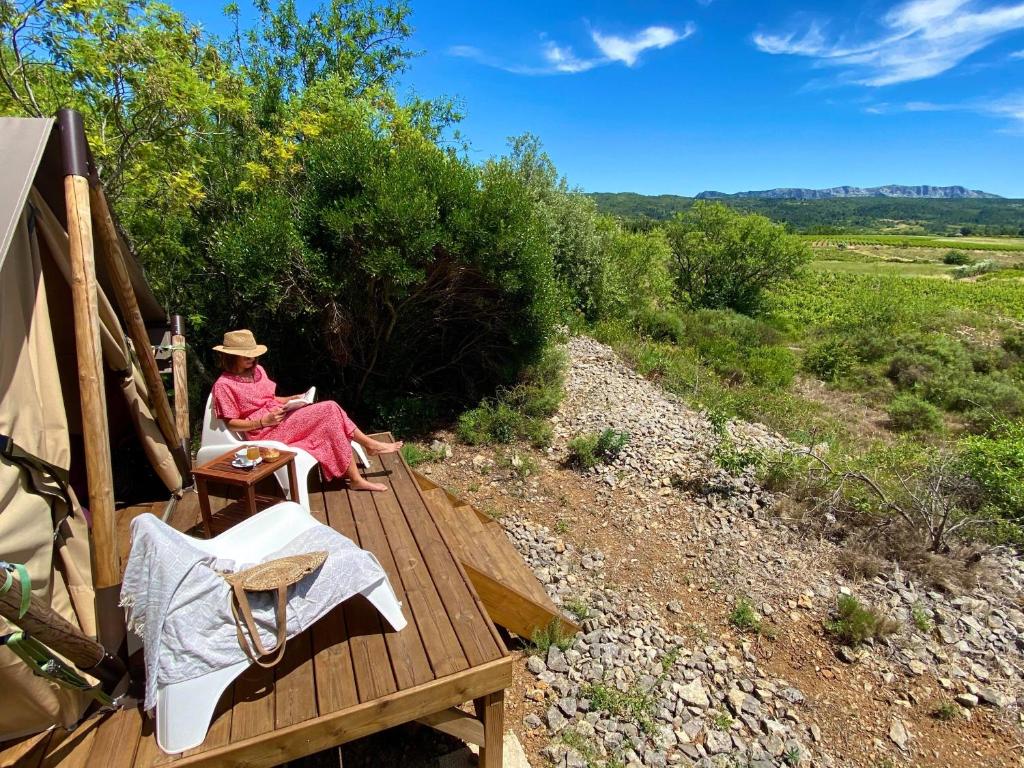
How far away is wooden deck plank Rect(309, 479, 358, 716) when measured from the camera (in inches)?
83.7

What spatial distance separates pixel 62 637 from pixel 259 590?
0.65 m

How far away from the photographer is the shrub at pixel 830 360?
1348 cm

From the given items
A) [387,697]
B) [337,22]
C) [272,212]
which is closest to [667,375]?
[272,212]

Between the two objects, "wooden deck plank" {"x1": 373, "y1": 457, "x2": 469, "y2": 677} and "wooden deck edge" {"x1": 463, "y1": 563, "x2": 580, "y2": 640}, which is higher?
"wooden deck plank" {"x1": 373, "y1": 457, "x2": 469, "y2": 677}

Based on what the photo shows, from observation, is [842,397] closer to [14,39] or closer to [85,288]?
[85,288]

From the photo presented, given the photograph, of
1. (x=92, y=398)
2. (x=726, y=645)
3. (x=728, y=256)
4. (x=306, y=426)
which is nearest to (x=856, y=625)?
(x=726, y=645)

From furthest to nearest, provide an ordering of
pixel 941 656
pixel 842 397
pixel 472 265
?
pixel 842 397 → pixel 472 265 → pixel 941 656

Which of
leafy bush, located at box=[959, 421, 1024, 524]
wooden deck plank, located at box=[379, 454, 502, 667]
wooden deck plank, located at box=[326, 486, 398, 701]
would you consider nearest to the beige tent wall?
wooden deck plank, located at box=[326, 486, 398, 701]

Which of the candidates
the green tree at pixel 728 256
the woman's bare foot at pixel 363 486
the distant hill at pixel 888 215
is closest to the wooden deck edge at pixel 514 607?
the woman's bare foot at pixel 363 486

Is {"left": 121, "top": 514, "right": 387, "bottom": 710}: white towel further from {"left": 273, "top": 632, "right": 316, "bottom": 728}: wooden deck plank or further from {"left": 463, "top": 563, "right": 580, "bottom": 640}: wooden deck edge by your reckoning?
{"left": 463, "top": 563, "right": 580, "bottom": 640}: wooden deck edge

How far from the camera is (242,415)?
3.72 metres

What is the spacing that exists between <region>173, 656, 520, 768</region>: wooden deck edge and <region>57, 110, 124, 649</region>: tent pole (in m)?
0.74

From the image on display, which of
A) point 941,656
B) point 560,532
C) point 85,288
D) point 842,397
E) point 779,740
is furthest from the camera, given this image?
point 842,397

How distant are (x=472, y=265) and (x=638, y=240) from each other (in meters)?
13.0
